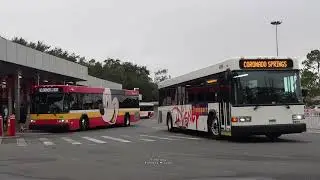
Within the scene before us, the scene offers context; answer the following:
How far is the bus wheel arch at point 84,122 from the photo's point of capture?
3684 cm

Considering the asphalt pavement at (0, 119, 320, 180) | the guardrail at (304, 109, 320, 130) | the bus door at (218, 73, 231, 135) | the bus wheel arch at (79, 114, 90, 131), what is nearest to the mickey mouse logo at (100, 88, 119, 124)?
the bus wheel arch at (79, 114, 90, 131)

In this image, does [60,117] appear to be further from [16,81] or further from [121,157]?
[121,157]

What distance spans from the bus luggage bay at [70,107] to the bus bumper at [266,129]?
15934 mm

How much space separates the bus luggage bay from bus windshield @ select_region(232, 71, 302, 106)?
630 inches

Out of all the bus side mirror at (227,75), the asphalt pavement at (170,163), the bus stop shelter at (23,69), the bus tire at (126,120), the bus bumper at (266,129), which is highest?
the bus stop shelter at (23,69)

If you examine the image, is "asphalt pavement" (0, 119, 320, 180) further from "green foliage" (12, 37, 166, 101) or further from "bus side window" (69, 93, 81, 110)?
"green foliage" (12, 37, 166, 101)

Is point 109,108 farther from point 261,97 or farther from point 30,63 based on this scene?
point 261,97

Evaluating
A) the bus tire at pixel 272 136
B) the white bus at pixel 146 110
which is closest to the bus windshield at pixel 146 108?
the white bus at pixel 146 110

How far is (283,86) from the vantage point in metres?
21.5

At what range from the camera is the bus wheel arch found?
36844 mm

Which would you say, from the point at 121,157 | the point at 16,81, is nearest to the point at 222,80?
the point at 121,157

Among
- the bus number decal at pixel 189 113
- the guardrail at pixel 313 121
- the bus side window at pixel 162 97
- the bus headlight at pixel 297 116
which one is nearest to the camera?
the bus headlight at pixel 297 116

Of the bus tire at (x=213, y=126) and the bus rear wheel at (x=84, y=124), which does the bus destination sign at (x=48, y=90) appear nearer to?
the bus rear wheel at (x=84, y=124)

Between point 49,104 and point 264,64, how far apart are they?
1704cm
